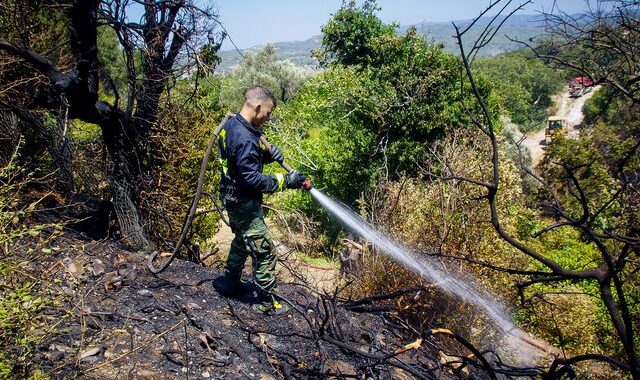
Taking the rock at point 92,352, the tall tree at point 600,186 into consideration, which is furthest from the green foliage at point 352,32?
the rock at point 92,352

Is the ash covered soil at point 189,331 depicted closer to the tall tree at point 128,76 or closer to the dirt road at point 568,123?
the tall tree at point 128,76

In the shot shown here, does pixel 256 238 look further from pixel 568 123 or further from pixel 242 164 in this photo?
pixel 568 123

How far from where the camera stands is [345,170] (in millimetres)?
14039

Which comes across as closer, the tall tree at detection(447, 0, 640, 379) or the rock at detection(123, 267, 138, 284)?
the tall tree at detection(447, 0, 640, 379)

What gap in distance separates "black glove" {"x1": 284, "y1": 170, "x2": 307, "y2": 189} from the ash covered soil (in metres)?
1.06

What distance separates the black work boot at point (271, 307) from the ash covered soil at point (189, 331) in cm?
6

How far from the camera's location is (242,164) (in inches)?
152

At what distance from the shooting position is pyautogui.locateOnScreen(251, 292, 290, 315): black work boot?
438 centimetres

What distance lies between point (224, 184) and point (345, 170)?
32.8 ft

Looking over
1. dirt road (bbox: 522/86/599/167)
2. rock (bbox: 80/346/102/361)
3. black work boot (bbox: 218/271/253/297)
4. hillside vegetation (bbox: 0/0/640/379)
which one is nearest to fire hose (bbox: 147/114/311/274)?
hillside vegetation (bbox: 0/0/640/379)

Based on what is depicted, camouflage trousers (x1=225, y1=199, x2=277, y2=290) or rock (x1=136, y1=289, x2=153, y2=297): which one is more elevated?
camouflage trousers (x1=225, y1=199, x2=277, y2=290)

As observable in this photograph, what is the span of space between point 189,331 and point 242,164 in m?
1.47

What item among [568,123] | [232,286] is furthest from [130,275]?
[568,123]

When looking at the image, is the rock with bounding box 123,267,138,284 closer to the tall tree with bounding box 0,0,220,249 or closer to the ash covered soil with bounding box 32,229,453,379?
the ash covered soil with bounding box 32,229,453,379
